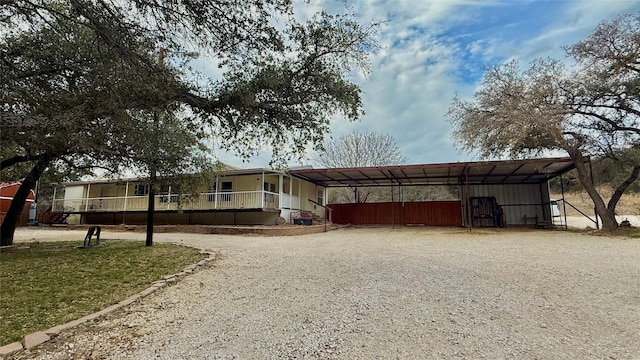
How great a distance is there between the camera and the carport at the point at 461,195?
16.1 metres

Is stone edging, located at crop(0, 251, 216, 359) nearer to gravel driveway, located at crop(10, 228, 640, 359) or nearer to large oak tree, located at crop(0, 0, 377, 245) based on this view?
gravel driveway, located at crop(10, 228, 640, 359)

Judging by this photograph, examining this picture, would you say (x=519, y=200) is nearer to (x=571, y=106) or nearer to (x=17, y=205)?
(x=571, y=106)

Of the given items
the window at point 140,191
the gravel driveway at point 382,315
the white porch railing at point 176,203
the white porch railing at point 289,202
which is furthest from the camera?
the window at point 140,191

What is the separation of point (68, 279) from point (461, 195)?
19.0m

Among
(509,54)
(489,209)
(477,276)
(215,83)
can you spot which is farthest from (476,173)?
(215,83)

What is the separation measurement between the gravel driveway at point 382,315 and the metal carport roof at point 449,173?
821 centimetres

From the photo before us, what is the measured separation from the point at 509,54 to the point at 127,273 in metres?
14.1

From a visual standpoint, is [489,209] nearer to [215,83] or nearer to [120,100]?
[215,83]

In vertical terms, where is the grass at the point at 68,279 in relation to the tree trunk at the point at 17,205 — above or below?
below

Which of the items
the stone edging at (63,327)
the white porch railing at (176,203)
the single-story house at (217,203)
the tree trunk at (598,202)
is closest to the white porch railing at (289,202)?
the single-story house at (217,203)

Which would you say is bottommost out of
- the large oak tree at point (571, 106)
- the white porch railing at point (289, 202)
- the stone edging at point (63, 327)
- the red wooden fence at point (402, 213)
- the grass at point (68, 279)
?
the stone edging at point (63, 327)

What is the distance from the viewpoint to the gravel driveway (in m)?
2.88

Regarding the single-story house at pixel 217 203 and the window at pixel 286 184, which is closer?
the single-story house at pixel 217 203

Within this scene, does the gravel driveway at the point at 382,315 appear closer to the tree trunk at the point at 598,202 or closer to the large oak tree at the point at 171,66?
the large oak tree at the point at 171,66
